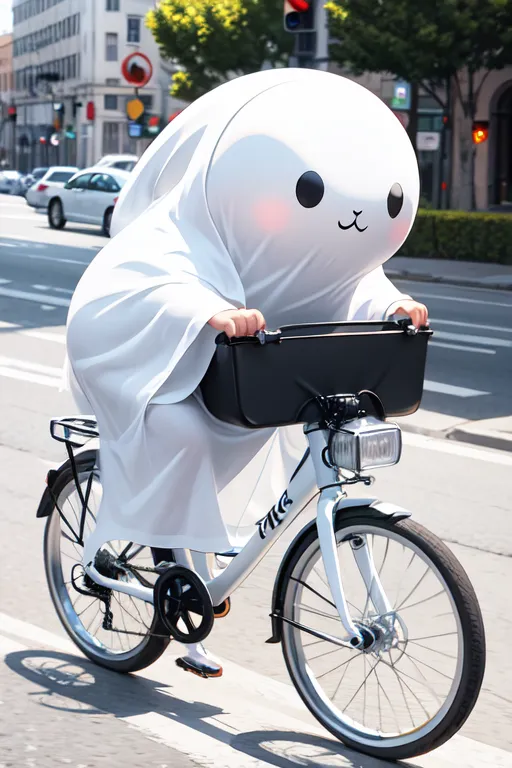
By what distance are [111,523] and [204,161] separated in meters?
1.07

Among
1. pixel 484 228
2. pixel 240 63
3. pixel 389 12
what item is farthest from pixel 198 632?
pixel 240 63

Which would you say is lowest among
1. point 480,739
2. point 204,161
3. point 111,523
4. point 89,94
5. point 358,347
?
point 480,739

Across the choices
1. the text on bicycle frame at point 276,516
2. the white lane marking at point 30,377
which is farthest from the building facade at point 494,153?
the text on bicycle frame at point 276,516

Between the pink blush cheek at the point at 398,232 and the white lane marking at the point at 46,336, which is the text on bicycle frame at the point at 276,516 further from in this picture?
the white lane marking at the point at 46,336

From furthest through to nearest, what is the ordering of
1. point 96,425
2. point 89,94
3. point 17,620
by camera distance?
point 89,94 → point 17,620 → point 96,425

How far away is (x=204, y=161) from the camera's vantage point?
3.65 m

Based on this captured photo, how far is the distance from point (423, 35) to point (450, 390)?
21.0 metres

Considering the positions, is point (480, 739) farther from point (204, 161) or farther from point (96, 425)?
point (204, 161)

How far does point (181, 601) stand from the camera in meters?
3.83

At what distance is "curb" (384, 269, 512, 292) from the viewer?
2022 centimetres

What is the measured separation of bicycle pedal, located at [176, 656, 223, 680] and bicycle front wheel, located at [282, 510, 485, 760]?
0.32 m

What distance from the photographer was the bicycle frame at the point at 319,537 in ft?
11.3

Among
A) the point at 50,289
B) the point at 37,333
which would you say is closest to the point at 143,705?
the point at 37,333

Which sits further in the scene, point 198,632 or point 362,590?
point 198,632
